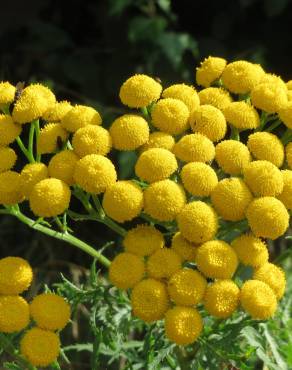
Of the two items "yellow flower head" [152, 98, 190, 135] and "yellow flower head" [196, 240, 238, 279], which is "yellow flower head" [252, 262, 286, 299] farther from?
"yellow flower head" [152, 98, 190, 135]

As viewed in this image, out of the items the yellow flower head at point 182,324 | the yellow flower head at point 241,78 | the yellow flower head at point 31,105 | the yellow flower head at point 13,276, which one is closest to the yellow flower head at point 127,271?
the yellow flower head at point 182,324

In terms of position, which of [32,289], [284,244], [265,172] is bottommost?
[32,289]

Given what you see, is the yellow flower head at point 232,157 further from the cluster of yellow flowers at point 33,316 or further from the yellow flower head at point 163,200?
the cluster of yellow flowers at point 33,316

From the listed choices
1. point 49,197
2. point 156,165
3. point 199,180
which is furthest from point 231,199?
point 49,197

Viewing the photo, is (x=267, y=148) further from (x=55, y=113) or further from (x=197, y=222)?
(x=55, y=113)

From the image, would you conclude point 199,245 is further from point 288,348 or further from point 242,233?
point 288,348

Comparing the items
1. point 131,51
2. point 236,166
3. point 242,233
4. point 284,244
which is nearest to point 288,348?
point 242,233

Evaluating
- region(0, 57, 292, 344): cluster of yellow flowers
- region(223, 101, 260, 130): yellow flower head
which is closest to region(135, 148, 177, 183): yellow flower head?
region(0, 57, 292, 344): cluster of yellow flowers
